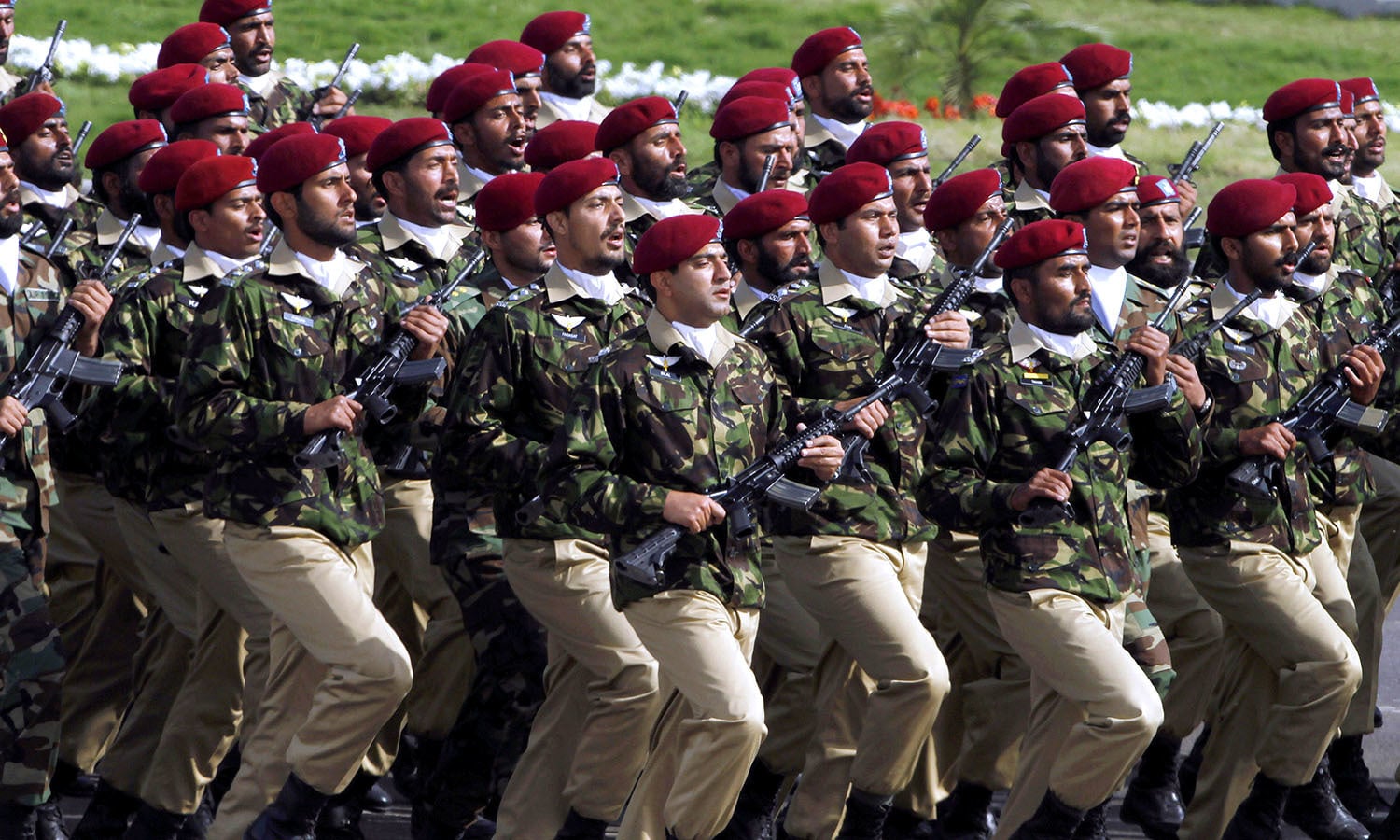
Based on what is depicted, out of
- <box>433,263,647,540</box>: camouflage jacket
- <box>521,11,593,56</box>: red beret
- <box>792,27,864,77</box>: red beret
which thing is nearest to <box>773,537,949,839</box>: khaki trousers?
<box>433,263,647,540</box>: camouflage jacket

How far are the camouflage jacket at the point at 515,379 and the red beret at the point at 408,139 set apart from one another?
0.96 metres

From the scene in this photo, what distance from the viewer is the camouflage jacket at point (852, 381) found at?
27.1 ft

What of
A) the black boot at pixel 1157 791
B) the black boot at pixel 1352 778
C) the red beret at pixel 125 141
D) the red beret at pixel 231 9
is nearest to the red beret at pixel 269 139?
the red beret at pixel 125 141

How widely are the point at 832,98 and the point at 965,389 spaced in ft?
10.8

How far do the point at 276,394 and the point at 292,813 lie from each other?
4.11 feet

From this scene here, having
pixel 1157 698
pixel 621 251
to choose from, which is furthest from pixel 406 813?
pixel 1157 698

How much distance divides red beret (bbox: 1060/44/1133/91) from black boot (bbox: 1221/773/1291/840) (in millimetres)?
3288

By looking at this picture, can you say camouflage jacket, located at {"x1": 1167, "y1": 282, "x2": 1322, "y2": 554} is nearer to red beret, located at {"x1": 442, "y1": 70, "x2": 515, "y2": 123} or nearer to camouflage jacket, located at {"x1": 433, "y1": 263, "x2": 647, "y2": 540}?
camouflage jacket, located at {"x1": 433, "y1": 263, "x2": 647, "y2": 540}

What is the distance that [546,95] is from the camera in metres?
11.4

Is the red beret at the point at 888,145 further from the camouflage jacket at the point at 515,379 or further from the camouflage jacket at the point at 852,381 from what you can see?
the camouflage jacket at the point at 515,379

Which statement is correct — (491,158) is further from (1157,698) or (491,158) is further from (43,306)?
(1157,698)

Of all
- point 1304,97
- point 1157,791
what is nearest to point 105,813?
point 1157,791

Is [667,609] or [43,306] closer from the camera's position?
[667,609]

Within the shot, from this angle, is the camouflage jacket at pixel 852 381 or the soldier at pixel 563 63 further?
the soldier at pixel 563 63
